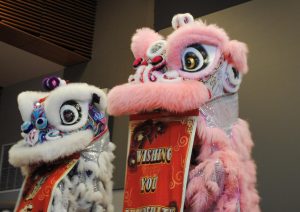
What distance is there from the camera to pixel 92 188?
6.84 ft

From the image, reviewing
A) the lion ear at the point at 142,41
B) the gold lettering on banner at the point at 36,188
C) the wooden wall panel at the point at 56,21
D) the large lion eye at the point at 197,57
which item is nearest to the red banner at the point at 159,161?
the large lion eye at the point at 197,57

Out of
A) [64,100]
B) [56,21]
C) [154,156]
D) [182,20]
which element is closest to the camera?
[154,156]

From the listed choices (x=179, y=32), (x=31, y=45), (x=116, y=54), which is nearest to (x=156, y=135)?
(x=179, y=32)

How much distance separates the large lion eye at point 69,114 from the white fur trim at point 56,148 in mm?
64

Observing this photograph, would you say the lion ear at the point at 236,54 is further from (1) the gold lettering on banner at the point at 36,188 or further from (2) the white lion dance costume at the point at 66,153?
(1) the gold lettering on banner at the point at 36,188

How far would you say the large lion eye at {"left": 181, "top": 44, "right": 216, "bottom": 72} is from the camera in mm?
1874

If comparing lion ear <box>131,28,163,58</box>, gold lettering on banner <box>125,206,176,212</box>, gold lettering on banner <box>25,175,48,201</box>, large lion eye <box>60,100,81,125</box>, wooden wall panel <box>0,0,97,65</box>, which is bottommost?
gold lettering on banner <box>125,206,176,212</box>

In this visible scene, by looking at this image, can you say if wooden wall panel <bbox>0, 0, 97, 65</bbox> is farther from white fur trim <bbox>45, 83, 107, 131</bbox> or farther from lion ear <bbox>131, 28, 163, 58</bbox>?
lion ear <bbox>131, 28, 163, 58</bbox>

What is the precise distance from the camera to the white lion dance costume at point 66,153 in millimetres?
2051

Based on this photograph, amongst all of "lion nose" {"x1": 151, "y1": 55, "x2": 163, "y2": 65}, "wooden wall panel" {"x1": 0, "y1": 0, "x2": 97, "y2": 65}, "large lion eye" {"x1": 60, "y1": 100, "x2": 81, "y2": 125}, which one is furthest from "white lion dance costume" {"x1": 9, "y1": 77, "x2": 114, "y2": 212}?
"wooden wall panel" {"x1": 0, "y1": 0, "x2": 97, "y2": 65}

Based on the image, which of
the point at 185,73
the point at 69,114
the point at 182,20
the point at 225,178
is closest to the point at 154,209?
the point at 225,178

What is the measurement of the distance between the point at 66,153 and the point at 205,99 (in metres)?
0.62

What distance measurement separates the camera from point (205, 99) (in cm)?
181

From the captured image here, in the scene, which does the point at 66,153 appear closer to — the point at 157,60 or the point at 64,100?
the point at 64,100
